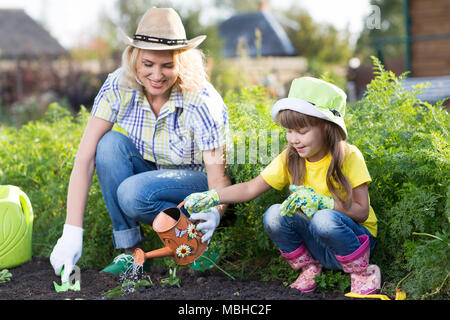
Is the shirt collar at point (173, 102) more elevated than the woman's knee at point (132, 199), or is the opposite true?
the shirt collar at point (173, 102)

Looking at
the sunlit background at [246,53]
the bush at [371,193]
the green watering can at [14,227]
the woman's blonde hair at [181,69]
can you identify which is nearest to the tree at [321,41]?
the sunlit background at [246,53]

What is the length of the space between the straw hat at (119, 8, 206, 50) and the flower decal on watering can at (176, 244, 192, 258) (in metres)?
0.94

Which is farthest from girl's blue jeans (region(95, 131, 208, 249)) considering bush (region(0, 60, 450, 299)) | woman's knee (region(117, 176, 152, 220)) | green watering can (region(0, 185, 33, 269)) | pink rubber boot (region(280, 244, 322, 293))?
pink rubber boot (region(280, 244, 322, 293))

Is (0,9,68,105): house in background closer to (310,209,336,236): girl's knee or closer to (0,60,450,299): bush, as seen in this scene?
(0,60,450,299): bush

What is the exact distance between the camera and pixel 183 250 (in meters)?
2.38

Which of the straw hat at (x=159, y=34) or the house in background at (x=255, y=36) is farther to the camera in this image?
the house in background at (x=255, y=36)

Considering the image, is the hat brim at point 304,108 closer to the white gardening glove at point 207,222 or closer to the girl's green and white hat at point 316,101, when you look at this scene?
the girl's green and white hat at point 316,101

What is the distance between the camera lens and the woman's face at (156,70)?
103 inches

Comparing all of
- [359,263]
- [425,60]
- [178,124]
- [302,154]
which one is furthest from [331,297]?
[425,60]

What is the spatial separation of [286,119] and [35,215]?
1.83 m

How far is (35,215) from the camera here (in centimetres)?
331

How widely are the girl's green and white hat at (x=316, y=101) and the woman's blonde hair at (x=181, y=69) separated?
591 mm

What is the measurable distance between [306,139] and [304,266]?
1.89ft

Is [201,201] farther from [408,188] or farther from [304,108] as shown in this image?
[408,188]
